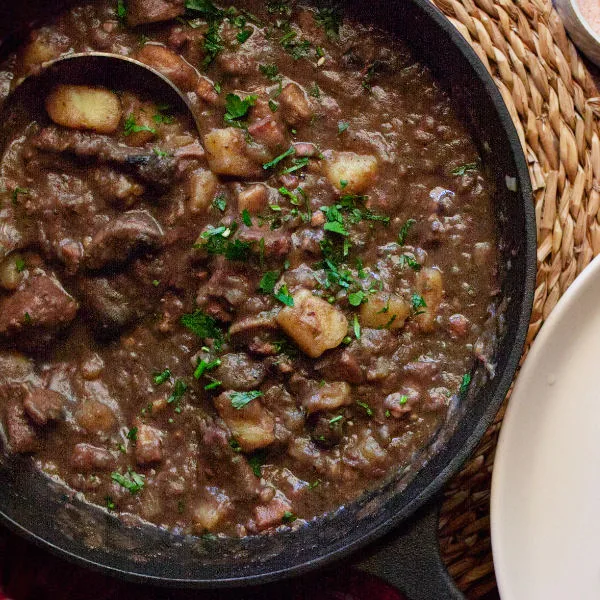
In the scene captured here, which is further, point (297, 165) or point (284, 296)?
point (297, 165)

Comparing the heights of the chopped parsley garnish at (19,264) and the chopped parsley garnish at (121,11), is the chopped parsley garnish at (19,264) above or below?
below

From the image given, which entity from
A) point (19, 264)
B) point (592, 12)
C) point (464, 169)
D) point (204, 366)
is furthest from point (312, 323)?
point (592, 12)

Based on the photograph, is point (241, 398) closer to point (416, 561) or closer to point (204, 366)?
point (204, 366)

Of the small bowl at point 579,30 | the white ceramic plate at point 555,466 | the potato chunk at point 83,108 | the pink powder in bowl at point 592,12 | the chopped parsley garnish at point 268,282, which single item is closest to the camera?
the white ceramic plate at point 555,466

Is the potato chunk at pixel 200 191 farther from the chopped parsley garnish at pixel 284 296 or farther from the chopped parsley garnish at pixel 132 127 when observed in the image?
the chopped parsley garnish at pixel 284 296

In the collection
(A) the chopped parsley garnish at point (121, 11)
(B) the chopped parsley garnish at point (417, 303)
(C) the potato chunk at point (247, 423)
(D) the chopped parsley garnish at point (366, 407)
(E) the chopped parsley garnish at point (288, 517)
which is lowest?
(E) the chopped parsley garnish at point (288, 517)

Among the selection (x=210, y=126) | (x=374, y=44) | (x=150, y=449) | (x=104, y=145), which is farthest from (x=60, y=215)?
(x=374, y=44)

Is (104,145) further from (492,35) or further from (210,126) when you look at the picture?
(492,35)

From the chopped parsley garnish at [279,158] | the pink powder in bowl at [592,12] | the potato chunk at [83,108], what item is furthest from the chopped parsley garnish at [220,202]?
the pink powder in bowl at [592,12]
